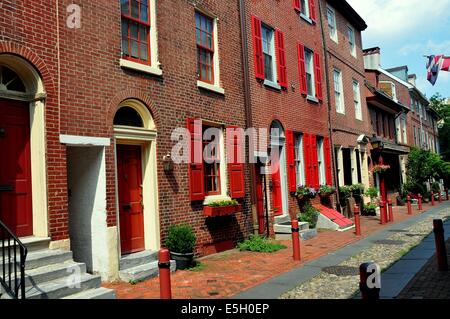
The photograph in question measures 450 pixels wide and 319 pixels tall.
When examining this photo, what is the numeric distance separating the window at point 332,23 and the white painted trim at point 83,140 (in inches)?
556

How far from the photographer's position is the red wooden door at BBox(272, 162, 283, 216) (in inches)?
516

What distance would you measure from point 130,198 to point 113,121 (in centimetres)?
159

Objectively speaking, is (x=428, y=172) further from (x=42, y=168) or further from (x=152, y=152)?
(x=42, y=168)

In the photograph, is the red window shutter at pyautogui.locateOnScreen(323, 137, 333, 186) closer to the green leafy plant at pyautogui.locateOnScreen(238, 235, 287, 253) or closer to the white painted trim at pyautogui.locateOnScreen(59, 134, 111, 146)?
the green leafy plant at pyautogui.locateOnScreen(238, 235, 287, 253)

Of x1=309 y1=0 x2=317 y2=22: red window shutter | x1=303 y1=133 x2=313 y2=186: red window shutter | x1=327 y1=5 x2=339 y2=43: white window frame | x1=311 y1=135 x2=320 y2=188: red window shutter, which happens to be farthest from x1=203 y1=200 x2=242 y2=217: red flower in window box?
x1=327 y1=5 x2=339 y2=43: white window frame

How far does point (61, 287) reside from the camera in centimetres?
573

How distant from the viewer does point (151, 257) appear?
26.6 ft

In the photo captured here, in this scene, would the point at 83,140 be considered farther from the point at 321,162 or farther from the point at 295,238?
the point at 321,162

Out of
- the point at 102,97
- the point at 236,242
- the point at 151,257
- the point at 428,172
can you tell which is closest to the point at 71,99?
the point at 102,97

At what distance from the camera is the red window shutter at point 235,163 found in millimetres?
10789

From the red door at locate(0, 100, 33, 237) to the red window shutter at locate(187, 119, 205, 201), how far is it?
3659 millimetres

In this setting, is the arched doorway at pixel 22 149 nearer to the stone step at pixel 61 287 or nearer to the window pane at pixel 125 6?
the stone step at pixel 61 287

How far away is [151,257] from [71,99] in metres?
3.27

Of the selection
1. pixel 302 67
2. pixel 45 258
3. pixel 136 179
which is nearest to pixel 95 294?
pixel 45 258
